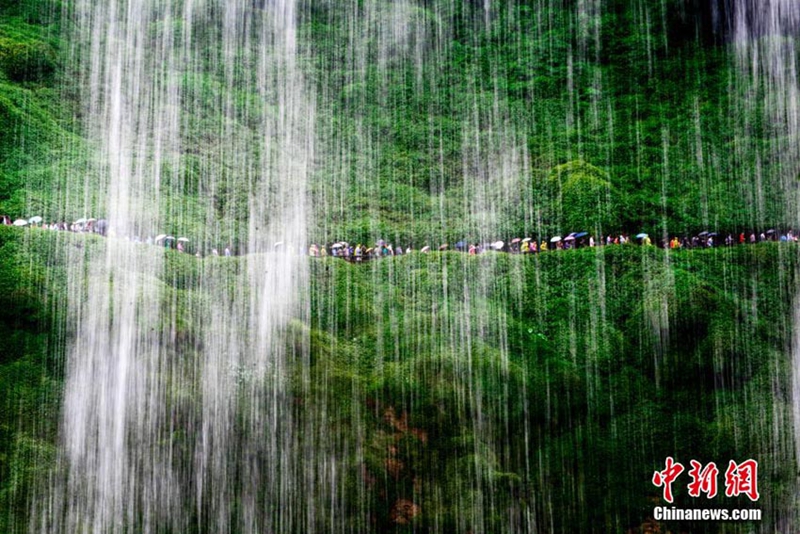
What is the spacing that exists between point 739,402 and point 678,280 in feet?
11.8

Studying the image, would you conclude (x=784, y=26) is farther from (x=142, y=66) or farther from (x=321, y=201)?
(x=142, y=66)

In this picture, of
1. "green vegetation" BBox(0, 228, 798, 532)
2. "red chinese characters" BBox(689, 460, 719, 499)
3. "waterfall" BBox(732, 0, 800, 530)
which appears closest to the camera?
"red chinese characters" BBox(689, 460, 719, 499)

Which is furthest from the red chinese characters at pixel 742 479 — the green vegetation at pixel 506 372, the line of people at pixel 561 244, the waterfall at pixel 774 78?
the line of people at pixel 561 244

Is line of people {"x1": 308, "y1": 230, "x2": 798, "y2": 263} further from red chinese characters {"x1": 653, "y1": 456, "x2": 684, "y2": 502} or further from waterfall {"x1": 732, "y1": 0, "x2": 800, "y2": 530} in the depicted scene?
red chinese characters {"x1": 653, "y1": 456, "x2": 684, "y2": 502}

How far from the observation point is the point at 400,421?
18328mm

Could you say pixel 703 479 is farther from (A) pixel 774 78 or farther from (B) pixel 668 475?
(A) pixel 774 78

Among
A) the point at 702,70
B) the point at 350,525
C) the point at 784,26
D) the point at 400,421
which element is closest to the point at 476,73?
the point at 702,70

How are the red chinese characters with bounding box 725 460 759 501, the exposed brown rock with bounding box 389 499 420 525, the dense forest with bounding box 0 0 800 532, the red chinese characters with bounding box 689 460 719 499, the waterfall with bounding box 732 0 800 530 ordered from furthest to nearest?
the waterfall with bounding box 732 0 800 530 < the dense forest with bounding box 0 0 800 532 < the red chinese characters with bounding box 689 460 719 499 < the red chinese characters with bounding box 725 460 759 501 < the exposed brown rock with bounding box 389 499 420 525

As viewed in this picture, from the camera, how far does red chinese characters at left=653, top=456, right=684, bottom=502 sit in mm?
17500

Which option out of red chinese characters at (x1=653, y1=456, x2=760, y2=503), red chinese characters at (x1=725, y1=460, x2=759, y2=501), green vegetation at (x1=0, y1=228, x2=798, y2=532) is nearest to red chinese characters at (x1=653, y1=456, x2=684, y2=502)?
red chinese characters at (x1=653, y1=456, x2=760, y2=503)

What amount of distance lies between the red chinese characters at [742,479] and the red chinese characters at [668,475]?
40.6 inches

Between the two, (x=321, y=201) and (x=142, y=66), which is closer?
(x=321, y=201)

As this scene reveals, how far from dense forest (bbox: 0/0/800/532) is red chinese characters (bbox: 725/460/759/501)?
8.7 inches

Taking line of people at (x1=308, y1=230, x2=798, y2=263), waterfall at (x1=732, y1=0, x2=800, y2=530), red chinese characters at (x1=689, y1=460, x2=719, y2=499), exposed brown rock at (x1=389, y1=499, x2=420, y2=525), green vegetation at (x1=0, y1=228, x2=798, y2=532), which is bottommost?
exposed brown rock at (x1=389, y1=499, x2=420, y2=525)
